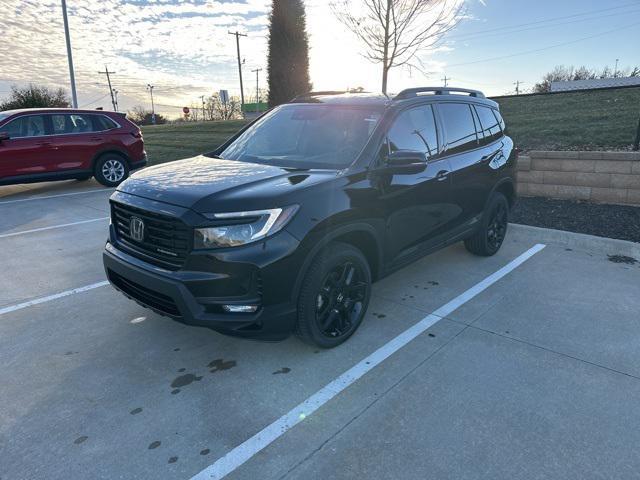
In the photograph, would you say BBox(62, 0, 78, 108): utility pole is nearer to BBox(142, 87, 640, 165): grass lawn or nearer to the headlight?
BBox(142, 87, 640, 165): grass lawn

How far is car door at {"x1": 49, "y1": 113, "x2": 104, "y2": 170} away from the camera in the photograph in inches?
366

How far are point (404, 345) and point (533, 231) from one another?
12.5 feet

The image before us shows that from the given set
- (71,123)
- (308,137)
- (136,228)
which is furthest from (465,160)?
(71,123)

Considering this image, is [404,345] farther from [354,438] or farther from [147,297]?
[147,297]

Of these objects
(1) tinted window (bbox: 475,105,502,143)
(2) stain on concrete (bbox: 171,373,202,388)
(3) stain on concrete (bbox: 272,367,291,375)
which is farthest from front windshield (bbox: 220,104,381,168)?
(1) tinted window (bbox: 475,105,502,143)

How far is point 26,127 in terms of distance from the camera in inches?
354

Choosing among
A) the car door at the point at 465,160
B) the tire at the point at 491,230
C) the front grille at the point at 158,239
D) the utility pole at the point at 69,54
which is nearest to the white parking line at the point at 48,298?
the front grille at the point at 158,239

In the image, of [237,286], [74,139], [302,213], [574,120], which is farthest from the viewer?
[574,120]

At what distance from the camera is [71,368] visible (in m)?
3.13

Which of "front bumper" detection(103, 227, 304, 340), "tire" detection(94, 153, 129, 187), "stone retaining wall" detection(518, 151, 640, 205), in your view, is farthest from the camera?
"tire" detection(94, 153, 129, 187)

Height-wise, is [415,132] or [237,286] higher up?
[415,132]

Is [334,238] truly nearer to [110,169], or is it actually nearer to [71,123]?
[110,169]

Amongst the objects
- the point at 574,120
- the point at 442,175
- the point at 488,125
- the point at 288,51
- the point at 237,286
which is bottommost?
the point at 237,286

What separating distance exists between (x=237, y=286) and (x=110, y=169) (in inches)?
339
